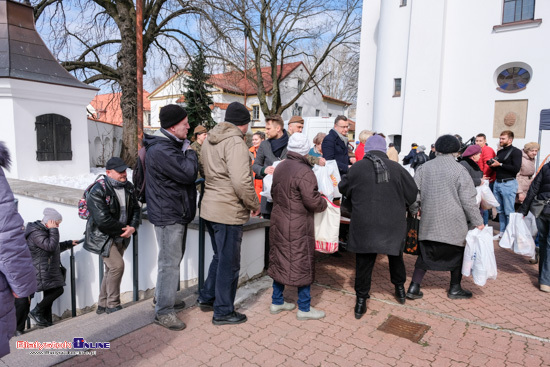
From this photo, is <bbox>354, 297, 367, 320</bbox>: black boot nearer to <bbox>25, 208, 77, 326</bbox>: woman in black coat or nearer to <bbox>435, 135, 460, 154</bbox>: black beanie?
<bbox>435, 135, 460, 154</bbox>: black beanie

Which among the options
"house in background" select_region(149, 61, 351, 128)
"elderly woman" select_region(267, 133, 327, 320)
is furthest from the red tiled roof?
"elderly woman" select_region(267, 133, 327, 320)

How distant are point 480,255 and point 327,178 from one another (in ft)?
5.97

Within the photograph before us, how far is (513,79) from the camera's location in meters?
15.0

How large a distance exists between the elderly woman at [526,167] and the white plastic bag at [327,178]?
4.50m

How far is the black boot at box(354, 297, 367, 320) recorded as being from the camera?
3688 millimetres

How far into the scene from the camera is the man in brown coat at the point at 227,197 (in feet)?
10.5

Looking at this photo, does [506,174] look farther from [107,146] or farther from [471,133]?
[107,146]

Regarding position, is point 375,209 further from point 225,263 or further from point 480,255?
point 225,263

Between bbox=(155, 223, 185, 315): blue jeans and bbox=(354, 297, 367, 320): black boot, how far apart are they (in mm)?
1786

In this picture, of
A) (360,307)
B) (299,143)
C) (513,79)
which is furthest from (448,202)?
(513,79)

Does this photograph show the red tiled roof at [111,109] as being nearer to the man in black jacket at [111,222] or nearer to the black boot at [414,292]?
the man in black jacket at [111,222]

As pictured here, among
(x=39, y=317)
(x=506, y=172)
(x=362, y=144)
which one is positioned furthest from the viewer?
(x=362, y=144)

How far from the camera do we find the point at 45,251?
495 cm

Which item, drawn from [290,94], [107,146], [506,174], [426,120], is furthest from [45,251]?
[290,94]
